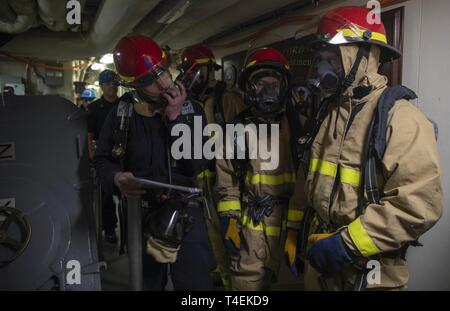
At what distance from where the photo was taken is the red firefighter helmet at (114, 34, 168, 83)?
179cm

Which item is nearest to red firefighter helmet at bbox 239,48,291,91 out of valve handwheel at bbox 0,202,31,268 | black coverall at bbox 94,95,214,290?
black coverall at bbox 94,95,214,290

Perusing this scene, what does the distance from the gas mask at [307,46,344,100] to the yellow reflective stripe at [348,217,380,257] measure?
2.18 feet

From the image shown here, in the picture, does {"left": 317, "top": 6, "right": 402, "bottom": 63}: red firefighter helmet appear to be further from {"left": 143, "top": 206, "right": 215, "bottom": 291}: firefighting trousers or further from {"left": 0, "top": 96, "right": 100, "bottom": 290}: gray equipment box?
{"left": 0, "top": 96, "right": 100, "bottom": 290}: gray equipment box

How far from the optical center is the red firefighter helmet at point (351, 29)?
1544mm

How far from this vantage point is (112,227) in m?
3.86

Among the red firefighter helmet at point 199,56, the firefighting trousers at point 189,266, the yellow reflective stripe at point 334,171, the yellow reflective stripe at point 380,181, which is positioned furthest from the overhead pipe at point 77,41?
the yellow reflective stripe at point 380,181

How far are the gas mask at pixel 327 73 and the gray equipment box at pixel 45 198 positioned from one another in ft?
4.87

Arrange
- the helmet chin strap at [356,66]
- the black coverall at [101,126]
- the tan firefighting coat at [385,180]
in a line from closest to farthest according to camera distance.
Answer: the tan firefighting coat at [385,180] < the helmet chin strap at [356,66] < the black coverall at [101,126]

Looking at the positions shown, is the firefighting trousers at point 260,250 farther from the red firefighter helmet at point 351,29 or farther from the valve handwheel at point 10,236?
the valve handwheel at point 10,236

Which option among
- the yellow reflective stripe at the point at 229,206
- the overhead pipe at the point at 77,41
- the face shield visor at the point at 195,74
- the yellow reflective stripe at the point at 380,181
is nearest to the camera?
the yellow reflective stripe at the point at 380,181

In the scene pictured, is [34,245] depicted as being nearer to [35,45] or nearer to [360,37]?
[360,37]

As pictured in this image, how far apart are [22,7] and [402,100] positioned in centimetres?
303

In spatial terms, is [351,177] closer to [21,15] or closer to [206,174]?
[206,174]

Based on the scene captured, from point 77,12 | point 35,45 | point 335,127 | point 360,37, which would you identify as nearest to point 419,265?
point 335,127
